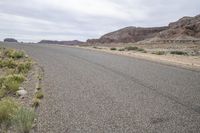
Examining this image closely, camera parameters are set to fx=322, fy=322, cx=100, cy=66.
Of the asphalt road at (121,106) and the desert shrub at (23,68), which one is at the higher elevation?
the asphalt road at (121,106)

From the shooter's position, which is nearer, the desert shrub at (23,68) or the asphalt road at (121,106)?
the asphalt road at (121,106)

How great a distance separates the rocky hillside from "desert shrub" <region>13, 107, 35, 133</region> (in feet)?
Result: 331

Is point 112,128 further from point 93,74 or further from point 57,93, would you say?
point 93,74

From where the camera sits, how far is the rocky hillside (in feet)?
359

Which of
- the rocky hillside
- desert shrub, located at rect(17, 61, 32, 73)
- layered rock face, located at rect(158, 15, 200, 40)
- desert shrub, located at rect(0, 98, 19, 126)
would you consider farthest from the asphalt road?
layered rock face, located at rect(158, 15, 200, 40)

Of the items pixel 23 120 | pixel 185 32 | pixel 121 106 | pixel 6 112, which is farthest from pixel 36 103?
pixel 185 32

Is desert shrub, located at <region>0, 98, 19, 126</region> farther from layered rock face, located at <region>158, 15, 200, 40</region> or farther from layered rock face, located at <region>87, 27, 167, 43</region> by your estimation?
layered rock face, located at <region>87, 27, 167, 43</region>

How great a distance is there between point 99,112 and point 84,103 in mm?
1186

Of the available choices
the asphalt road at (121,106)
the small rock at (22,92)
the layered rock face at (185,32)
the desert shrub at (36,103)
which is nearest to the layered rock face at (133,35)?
the layered rock face at (185,32)

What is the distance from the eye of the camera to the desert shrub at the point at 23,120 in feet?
22.3

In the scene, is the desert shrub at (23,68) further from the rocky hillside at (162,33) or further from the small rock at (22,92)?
the rocky hillside at (162,33)

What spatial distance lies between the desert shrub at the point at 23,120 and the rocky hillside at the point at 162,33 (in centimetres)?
10087

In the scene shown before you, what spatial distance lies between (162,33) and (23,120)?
11668cm

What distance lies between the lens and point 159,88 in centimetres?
1187
